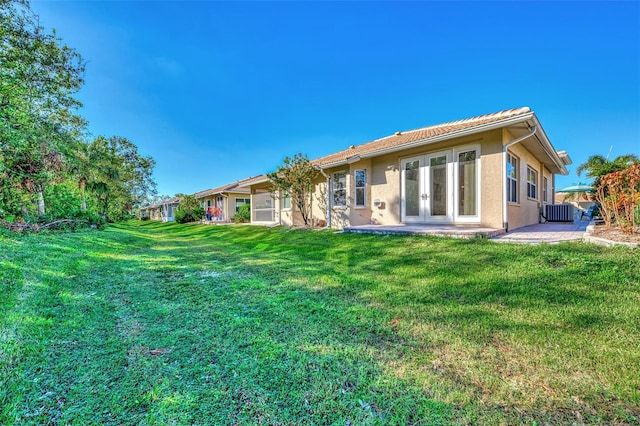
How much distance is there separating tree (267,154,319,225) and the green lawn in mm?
A: 7036

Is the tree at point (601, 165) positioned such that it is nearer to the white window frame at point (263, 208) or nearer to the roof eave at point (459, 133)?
the roof eave at point (459, 133)

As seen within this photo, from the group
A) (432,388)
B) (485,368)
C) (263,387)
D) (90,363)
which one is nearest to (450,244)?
(485,368)

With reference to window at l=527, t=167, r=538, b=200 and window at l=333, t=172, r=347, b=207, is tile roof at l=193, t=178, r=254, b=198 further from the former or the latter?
window at l=527, t=167, r=538, b=200

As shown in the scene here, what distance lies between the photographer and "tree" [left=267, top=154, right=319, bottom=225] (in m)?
11.3

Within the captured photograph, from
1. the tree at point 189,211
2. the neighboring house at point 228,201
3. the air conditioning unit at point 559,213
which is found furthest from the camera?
the tree at point 189,211

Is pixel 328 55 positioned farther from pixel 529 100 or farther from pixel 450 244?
pixel 450 244

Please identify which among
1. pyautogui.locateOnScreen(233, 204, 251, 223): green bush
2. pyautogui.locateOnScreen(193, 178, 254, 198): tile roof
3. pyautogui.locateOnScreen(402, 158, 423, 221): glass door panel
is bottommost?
pyautogui.locateOnScreen(233, 204, 251, 223): green bush

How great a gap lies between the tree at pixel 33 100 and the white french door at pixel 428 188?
1098 centimetres

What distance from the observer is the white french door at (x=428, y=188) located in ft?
27.7

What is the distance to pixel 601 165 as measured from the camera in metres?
15.4

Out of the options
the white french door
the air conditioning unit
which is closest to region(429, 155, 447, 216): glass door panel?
the white french door

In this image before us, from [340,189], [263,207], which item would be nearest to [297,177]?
[340,189]

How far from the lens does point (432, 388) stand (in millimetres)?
1830

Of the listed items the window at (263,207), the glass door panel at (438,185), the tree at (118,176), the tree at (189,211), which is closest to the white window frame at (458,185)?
the glass door panel at (438,185)
